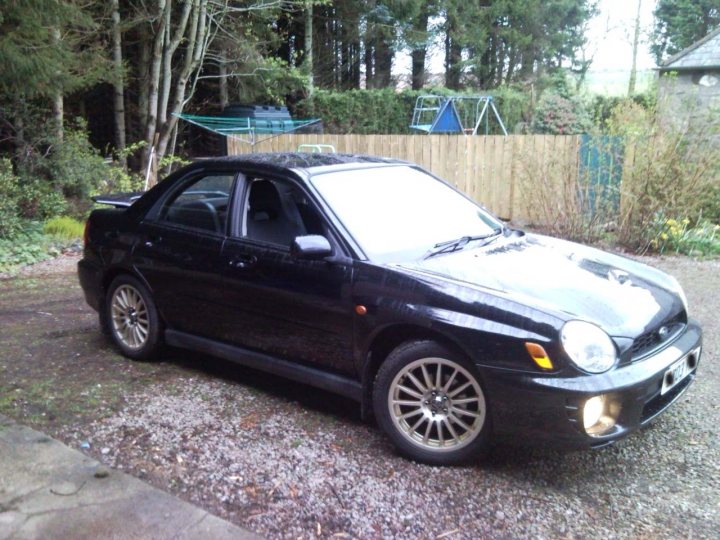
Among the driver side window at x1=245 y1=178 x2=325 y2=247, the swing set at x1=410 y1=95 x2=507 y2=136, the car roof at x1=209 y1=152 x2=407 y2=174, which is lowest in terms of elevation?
the driver side window at x1=245 y1=178 x2=325 y2=247

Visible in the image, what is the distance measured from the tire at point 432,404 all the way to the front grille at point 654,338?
808 millimetres

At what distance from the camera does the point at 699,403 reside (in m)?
4.45

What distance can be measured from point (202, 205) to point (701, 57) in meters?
17.3

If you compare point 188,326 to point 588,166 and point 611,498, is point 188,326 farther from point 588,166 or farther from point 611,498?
point 588,166

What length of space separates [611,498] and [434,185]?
98.4 inches

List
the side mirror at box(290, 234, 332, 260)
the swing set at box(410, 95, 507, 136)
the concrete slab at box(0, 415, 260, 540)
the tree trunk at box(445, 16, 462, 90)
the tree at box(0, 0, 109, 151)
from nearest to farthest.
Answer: the concrete slab at box(0, 415, 260, 540) → the side mirror at box(290, 234, 332, 260) → the tree at box(0, 0, 109, 151) → the swing set at box(410, 95, 507, 136) → the tree trunk at box(445, 16, 462, 90)

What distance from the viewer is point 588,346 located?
325 centimetres

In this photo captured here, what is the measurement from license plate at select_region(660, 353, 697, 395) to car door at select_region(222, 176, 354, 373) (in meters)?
1.67

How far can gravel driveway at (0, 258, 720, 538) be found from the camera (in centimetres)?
311

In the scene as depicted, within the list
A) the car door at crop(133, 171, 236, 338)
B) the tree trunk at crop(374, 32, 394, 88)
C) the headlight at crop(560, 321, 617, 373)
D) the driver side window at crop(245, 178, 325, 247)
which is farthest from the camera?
the tree trunk at crop(374, 32, 394, 88)

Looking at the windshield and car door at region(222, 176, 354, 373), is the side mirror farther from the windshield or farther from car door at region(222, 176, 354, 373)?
the windshield

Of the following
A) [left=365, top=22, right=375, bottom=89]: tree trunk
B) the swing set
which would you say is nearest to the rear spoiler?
the swing set

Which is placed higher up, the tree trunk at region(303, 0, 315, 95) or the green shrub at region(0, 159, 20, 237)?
the tree trunk at region(303, 0, 315, 95)

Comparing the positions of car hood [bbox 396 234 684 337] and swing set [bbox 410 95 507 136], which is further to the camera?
swing set [bbox 410 95 507 136]
